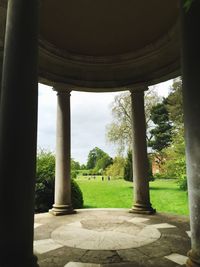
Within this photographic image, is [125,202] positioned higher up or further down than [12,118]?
further down

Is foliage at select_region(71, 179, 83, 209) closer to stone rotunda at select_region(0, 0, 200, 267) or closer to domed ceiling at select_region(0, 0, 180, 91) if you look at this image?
stone rotunda at select_region(0, 0, 200, 267)

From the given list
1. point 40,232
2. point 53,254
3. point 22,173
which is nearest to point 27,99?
point 22,173

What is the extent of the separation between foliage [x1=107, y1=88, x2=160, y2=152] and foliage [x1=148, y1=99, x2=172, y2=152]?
26.6 m

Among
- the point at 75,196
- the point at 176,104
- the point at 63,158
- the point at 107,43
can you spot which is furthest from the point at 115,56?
the point at 176,104

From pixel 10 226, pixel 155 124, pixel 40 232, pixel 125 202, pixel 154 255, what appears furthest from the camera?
pixel 155 124

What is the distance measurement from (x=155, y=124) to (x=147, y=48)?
9353 centimetres

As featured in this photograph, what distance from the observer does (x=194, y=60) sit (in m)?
13.8

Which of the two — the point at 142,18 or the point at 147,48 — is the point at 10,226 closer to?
the point at 142,18

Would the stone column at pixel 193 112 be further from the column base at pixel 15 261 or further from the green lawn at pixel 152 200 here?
the green lawn at pixel 152 200

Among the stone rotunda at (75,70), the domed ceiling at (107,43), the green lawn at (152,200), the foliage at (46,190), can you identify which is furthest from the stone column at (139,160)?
the green lawn at (152,200)

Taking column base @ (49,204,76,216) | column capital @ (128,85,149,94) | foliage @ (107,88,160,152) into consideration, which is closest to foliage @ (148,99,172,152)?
foliage @ (107,88,160,152)

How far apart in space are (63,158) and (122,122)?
60.1 meters

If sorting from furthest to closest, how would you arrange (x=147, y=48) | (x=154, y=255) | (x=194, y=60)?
(x=147, y=48)
(x=154, y=255)
(x=194, y=60)

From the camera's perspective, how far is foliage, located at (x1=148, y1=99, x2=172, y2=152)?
390 feet
